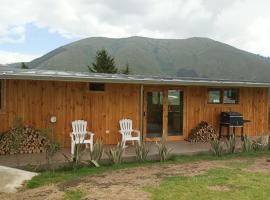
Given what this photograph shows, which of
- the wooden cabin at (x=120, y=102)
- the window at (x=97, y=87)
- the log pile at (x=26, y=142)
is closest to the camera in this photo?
the log pile at (x=26, y=142)

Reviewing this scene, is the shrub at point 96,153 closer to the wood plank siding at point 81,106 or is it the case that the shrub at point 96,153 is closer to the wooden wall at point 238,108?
the wood plank siding at point 81,106

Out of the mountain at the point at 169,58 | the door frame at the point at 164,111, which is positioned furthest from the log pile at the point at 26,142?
the mountain at the point at 169,58

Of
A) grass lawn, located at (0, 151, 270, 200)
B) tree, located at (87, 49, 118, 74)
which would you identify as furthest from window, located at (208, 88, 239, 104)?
tree, located at (87, 49, 118, 74)

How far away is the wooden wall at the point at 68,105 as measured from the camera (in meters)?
10.3

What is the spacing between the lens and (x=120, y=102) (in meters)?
11.8

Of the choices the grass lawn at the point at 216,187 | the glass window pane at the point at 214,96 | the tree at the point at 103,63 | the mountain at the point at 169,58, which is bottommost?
the grass lawn at the point at 216,187

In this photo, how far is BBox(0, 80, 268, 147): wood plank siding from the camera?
10328mm

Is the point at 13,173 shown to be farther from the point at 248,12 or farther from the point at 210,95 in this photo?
the point at 248,12

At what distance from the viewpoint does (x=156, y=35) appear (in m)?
158

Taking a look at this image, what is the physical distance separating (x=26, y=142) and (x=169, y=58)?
123m

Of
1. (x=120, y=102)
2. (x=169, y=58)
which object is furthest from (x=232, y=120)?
(x=169, y=58)

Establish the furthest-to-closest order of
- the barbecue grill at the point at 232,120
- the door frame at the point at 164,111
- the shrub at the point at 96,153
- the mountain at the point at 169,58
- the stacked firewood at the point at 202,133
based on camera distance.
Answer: the mountain at the point at 169,58, the barbecue grill at the point at 232,120, the stacked firewood at the point at 202,133, the door frame at the point at 164,111, the shrub at the point at 96,153

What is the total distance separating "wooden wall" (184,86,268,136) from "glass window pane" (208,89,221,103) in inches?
8.1

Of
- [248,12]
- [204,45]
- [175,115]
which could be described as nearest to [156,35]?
[204,45]
